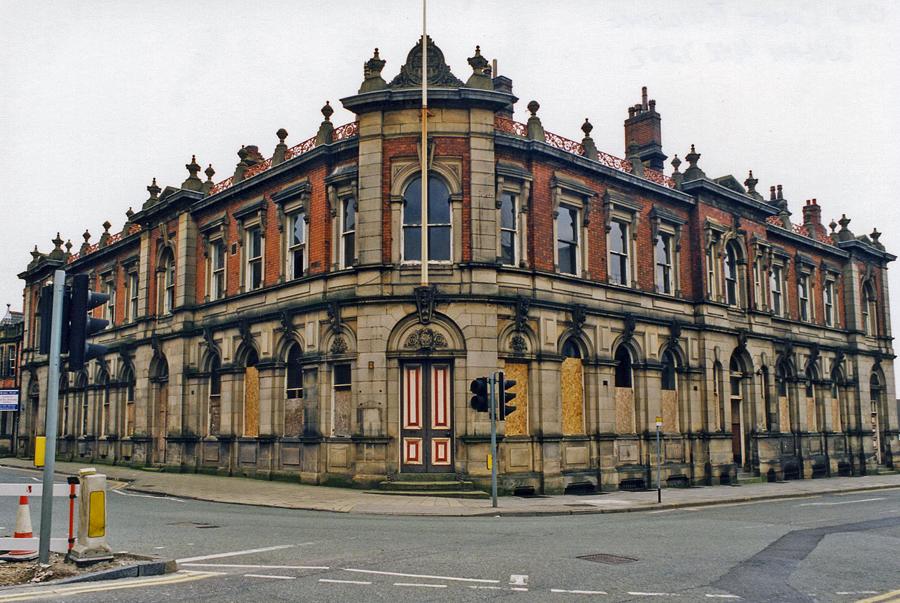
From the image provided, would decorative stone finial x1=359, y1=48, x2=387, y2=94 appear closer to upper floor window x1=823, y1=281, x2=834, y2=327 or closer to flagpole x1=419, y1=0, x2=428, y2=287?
flagpole x1=419, y1=0, x2=428, y2=287

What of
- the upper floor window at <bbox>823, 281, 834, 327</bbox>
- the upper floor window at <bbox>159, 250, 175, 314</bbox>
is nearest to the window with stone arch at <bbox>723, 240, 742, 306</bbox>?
the upper floor window at <bbox>823, 281, 834, 327</bbox>

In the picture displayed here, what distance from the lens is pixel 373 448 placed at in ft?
76.7

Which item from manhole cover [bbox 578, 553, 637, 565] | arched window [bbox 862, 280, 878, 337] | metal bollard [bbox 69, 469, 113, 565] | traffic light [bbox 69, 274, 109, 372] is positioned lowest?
manhole cover [bbox 578, 553, 637, 565]

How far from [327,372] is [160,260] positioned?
13.9 m

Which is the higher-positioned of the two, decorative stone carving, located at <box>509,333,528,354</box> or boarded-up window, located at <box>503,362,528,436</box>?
decorative stone carving, located at <box>509,333,528,354</box>

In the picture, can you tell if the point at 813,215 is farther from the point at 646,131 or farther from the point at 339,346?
the point at 339,346

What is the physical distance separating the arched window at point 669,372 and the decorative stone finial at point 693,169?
7.13m

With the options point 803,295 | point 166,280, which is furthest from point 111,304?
point 803,295

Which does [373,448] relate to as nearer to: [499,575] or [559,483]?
[559,483]

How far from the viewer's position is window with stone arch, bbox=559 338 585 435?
1022 inches

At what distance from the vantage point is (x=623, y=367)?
2833 cm

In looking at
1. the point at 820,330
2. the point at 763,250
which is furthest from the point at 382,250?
the point at 820,330

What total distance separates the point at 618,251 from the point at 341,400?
36.3 ft

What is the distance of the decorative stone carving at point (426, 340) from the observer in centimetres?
2361
